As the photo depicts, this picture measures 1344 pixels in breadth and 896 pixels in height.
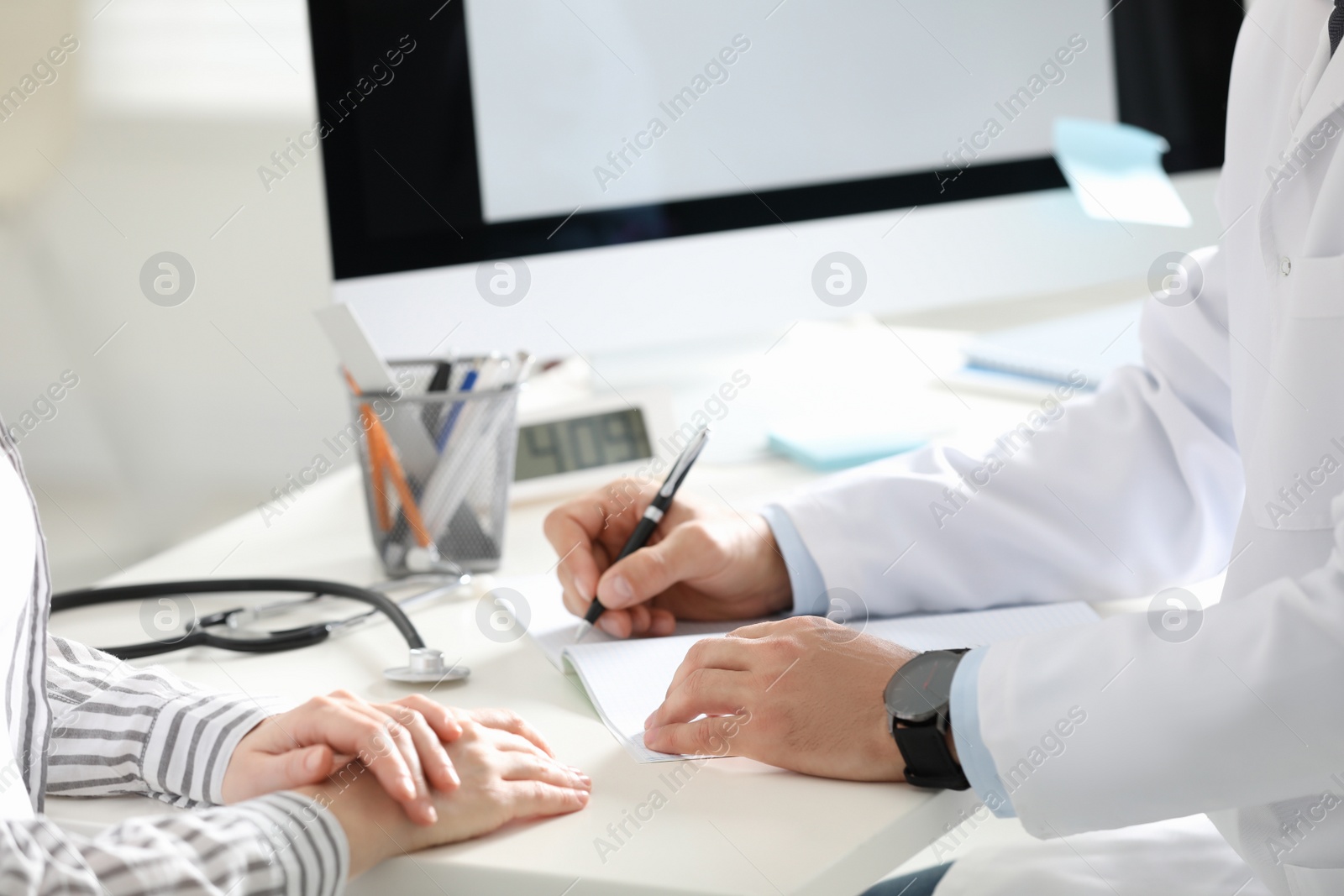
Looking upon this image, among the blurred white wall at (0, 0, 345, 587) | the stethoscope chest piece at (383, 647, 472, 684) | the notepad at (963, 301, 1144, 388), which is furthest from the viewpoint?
the notepad at (963, 301, 1144, 388)

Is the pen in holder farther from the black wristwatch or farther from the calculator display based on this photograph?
the black wristwatch

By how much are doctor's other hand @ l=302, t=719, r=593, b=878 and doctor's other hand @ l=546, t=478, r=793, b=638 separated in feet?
0.72

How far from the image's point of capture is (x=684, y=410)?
127 cm

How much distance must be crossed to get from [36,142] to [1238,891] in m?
1.07

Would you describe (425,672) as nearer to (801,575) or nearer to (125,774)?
(125,774)

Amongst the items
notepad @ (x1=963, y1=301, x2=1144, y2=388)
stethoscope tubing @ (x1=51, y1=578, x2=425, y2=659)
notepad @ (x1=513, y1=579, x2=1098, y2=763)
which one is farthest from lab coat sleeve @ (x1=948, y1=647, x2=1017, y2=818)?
notepad @ (x1=963, y1=301, x2=1144, y2=388)

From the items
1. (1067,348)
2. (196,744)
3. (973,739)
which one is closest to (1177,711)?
(973,739)

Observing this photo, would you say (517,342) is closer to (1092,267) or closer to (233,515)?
(233,515)

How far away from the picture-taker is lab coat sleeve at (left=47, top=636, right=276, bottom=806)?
0.60 meters

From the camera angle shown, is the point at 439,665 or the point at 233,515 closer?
the point at 439,665

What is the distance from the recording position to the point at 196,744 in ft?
1.99

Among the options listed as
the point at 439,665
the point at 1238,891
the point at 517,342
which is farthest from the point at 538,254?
the point at 1238,891

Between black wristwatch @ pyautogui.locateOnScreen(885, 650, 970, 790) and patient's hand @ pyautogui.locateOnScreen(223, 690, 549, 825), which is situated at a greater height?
patient's hand @ pyautogui.locateOnScreen(223, 690, 549, 825)

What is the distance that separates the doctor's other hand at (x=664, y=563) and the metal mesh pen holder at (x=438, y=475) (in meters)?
0.10
